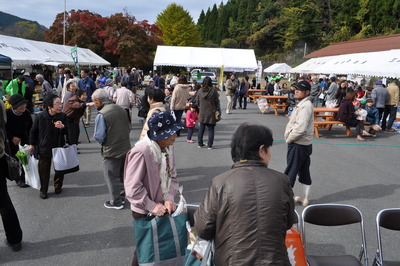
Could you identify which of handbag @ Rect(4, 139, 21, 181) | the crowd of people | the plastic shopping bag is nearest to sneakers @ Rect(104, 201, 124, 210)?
the crowd of people

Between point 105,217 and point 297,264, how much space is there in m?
2.83

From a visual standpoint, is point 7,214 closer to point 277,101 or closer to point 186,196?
point 186,196

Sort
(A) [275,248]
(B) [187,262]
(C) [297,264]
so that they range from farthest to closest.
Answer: (C) [297,264] → (B) [187,262] → (A) [275,248]

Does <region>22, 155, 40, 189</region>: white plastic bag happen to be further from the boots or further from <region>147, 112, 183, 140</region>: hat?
the boots

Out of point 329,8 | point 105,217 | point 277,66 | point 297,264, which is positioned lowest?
point 105,217

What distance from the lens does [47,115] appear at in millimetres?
4465

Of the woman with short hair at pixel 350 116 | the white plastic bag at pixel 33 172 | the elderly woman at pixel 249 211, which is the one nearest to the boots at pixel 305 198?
the elderly woman at pixel 249 211

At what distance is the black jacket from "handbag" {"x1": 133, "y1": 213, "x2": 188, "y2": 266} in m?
2.90

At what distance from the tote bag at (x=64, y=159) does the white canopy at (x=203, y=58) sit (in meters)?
15.7

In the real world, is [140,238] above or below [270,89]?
below

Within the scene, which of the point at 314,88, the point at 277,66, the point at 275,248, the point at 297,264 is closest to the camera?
the point at 275,248

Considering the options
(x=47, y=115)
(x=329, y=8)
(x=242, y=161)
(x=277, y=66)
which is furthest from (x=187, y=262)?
(x=329, y=8)

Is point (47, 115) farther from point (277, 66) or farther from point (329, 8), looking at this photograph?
point (329, 8)

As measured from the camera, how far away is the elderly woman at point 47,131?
445cm
